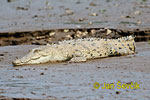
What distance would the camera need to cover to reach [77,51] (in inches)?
316

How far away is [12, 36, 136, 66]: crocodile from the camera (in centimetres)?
762

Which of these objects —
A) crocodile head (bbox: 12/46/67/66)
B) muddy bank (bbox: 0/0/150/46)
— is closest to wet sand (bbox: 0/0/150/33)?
muddy bank (bbox: 0/0/150/46)

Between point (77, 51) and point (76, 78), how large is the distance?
197cm

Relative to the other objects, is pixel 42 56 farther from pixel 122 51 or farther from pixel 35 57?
pixel 122 51

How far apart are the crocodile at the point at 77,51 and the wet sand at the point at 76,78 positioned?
0.22 m

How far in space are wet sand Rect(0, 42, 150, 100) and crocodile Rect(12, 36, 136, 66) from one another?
0.22 metres

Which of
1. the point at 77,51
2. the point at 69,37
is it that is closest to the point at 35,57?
the point at 77,51

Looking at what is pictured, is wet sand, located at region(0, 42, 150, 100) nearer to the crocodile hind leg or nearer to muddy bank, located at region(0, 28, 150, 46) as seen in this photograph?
the crocodile hind leg

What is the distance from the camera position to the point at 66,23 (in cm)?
1286

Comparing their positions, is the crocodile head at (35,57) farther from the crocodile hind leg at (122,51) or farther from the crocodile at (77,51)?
the crocodile hind leg at (122,51)

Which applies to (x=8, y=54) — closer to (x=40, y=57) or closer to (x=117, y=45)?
(x=40, y=57)

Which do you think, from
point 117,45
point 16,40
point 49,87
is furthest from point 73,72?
point 16,40

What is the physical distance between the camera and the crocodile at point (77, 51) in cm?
762

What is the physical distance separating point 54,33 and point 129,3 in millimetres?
7253
